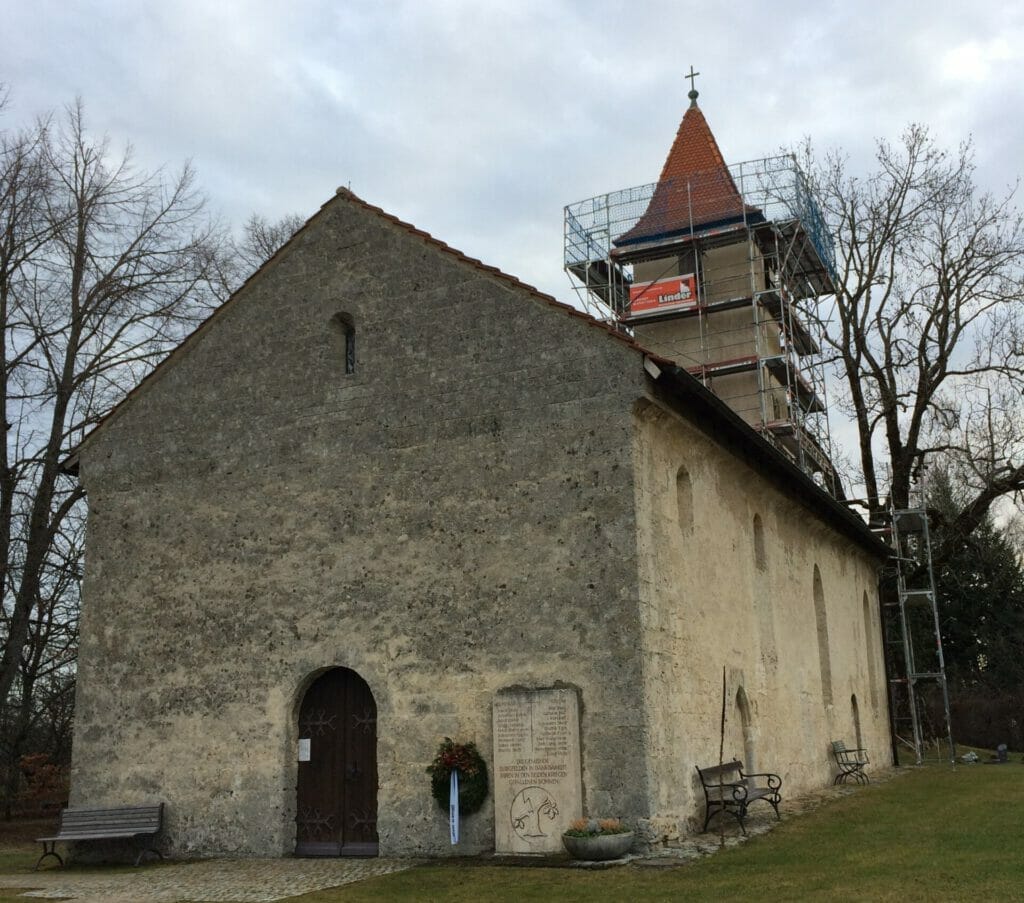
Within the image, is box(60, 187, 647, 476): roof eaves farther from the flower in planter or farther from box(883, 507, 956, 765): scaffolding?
box(883, 507, 956, 765): scaffolding

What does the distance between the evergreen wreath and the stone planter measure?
1.54 meters

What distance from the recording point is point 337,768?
46.1 feet

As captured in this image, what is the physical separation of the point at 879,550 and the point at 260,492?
17.4m

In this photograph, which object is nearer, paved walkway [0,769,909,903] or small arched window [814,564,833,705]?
paved walkway [0,769,909,903]

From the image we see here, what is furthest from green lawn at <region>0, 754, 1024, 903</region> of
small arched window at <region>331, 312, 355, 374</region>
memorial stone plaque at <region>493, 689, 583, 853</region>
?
small arched window at <region>331, 312, 355, 374</region>

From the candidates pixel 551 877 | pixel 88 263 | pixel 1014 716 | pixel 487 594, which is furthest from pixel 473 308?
pixel 1014 716

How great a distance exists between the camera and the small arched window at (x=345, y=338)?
602 inches

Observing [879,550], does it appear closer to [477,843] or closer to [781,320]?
[781,320]

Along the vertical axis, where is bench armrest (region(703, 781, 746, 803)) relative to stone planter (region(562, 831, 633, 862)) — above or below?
above

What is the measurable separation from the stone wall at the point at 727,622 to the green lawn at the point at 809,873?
1.35 m

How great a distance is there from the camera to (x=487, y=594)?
43.7 feet

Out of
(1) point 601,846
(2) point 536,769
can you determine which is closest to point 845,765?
(2) point 536,769

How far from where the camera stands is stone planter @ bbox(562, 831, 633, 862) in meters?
11.4

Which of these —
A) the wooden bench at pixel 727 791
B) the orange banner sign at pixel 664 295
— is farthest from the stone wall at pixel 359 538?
the orange banner sign at pixel 664 295
